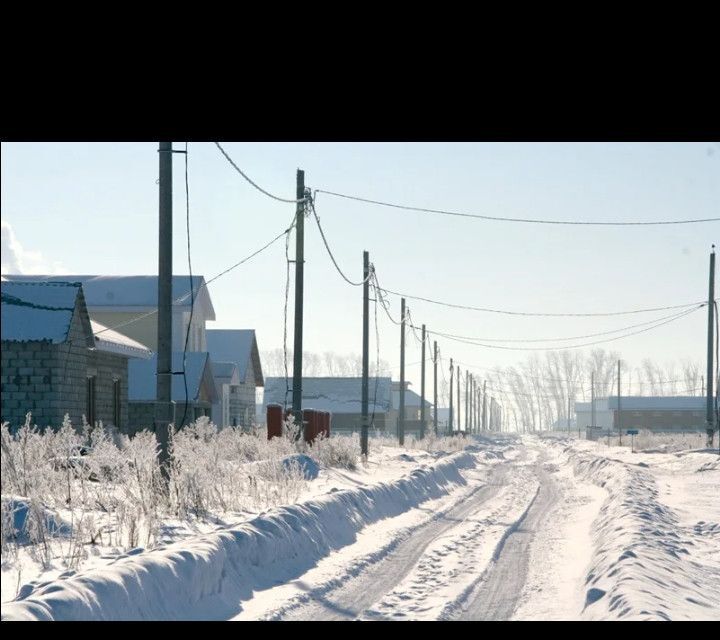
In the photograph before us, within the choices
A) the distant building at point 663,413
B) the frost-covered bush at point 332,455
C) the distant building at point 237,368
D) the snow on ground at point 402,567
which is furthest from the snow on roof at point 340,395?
the snow on ground at point 402,567

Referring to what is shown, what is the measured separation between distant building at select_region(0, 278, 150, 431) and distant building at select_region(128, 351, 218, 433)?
29.6 feet

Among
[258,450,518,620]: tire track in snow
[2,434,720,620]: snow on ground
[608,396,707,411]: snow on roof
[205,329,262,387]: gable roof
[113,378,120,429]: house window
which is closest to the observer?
[2,434,720,620]: snow on ground

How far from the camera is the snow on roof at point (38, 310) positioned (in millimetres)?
24328

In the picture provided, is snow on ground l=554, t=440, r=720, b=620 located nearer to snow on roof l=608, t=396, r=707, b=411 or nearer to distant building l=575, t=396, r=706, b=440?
distant building l=575, t=396, r=706, b=440

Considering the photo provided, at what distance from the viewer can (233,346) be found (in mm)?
51094

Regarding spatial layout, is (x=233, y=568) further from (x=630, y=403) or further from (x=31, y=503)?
(x=630, y=403)

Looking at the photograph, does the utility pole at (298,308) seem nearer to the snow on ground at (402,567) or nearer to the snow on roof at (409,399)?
the snow on ground at (402,567)

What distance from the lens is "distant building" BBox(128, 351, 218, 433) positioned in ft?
121

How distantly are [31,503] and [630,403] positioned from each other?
113 metres

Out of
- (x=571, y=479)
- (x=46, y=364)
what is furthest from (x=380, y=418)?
(x=46, y=364)

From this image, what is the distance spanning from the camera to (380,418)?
283ft

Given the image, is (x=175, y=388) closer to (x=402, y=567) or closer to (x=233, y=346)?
(x=233, y=346)

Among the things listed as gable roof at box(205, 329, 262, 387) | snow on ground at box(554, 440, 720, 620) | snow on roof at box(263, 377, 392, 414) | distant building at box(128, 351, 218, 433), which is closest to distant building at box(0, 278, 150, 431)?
distant building at box(128, 351, 218, 433)

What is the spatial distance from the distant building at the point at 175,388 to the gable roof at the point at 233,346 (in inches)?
338
